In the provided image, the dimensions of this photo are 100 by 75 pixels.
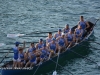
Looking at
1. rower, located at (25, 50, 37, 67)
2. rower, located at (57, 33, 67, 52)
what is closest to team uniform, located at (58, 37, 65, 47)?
rower, located at (57, 33, 67, 52)

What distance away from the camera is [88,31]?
92.3 ft

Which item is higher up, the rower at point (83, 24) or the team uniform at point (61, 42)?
the rower at point (83, 24)

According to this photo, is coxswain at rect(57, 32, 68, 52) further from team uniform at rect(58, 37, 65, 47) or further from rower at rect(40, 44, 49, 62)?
rower at rect(40, 44, 49, 62)

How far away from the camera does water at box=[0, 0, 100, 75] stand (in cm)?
3125

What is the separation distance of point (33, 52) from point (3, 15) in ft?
46.5

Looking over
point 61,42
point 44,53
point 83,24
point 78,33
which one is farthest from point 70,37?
point 44,53

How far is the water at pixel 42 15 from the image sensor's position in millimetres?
31253

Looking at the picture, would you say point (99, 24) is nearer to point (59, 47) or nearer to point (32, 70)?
point (59, 47)

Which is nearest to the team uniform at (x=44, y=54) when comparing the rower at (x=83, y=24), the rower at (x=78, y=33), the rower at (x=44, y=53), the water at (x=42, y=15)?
the rower at (x=44, y=53)

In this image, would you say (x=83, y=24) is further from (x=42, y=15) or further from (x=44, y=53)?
(x=42, y=15)

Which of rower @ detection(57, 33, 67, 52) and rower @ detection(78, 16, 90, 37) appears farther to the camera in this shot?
rower @ detection(78, 16, 90, 37)

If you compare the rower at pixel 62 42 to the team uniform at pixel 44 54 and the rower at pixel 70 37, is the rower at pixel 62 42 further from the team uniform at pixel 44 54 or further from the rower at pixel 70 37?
the team uniform at pixel 44 54

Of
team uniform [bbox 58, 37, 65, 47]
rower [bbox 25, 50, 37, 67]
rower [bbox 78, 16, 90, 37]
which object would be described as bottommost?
rower [bbox 25, 50, 37, 67]

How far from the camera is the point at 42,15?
36.1m
